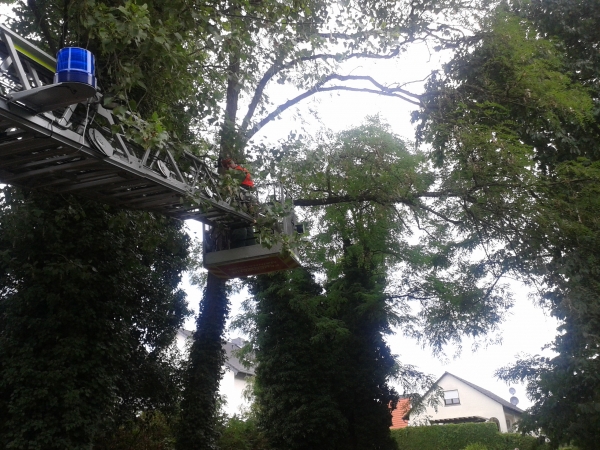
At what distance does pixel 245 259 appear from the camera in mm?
8117

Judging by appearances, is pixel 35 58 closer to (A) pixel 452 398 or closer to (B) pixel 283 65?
(B) pixel 283 65

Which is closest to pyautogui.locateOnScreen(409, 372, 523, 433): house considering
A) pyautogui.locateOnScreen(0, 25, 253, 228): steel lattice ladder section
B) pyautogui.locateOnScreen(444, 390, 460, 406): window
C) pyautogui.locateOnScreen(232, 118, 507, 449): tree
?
pyautogui.locateOnScreen(444, 390, 460, 406): window

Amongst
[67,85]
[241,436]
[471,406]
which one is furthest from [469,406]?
[67,85]

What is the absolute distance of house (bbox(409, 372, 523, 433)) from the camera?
3462 cm

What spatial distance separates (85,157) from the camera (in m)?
5.24

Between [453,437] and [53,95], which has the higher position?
[53,95]

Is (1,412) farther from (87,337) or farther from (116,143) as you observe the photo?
(116,143)

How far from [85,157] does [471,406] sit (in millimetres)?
35345

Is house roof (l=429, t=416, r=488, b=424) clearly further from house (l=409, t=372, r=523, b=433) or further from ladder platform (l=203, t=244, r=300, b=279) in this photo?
ladder platform (l=203, t=244, r=300, b=279)

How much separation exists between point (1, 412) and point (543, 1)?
12.1 metres

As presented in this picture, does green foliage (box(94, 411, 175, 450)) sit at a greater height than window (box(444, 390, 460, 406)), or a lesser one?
lesser

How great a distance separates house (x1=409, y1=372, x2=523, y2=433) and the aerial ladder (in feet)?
100

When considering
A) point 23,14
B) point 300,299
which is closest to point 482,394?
point 300,299

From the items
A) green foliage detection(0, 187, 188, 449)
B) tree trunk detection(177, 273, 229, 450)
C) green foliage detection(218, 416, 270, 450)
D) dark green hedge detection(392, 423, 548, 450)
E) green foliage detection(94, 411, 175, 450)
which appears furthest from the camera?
dark green hedge detection(392, 423, 548, 450)
